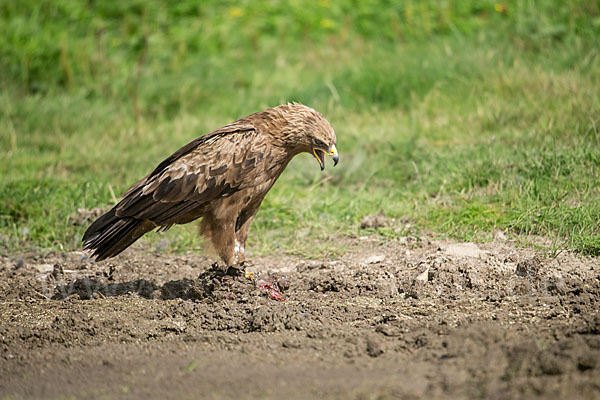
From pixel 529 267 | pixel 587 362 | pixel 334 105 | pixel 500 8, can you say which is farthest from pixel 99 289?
pixel 500 8

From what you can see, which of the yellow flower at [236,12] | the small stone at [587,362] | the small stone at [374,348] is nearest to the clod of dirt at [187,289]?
the small stone at [374,348]

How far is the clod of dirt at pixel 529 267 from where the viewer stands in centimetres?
424

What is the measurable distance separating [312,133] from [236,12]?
7514 millimetres

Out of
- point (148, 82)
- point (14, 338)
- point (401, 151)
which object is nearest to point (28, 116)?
point (148, 82)

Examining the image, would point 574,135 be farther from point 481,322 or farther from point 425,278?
point 481,322

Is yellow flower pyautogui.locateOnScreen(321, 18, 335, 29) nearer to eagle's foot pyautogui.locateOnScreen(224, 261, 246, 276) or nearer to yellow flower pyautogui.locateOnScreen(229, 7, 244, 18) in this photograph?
yellow flower pyautogui.locateOnScreen(229, 7, 244, 18)

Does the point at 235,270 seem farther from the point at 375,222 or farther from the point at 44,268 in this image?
the point at 44,268

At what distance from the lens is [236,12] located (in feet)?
37.6

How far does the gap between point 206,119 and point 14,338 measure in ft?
16.1

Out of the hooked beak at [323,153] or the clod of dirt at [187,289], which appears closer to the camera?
the clod of dirt at [187,289]

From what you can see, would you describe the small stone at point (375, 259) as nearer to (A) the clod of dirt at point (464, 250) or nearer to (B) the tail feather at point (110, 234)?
(A) the clod of dirt at point (464, 250)

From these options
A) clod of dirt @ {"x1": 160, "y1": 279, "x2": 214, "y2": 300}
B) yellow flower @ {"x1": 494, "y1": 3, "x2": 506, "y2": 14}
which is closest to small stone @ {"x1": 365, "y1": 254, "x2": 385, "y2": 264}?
clod of dirt @ {"x1": 160, "y1": 279, "x2": 214, "y2": 300}

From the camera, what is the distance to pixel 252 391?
2.91 metres

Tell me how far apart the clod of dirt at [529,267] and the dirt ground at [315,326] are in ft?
0.04
